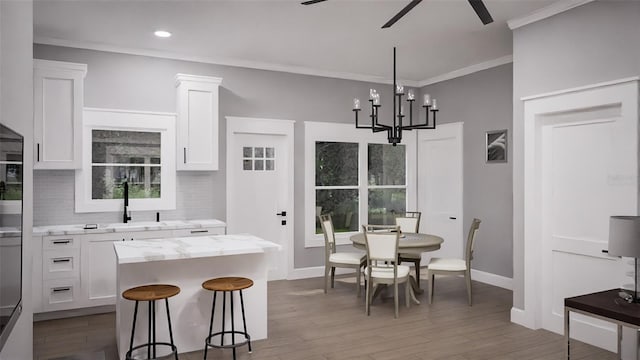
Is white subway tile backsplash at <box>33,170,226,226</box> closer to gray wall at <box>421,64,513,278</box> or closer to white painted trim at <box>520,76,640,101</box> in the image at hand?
gray wall at <box>421,64,513,278</box>

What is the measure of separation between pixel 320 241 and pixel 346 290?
1.03 metres

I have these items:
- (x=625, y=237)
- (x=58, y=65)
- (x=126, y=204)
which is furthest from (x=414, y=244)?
(x=58, y=65)

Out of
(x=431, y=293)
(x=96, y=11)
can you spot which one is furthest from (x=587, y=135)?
(x=96, y=11)

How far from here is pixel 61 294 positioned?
4.67 meters

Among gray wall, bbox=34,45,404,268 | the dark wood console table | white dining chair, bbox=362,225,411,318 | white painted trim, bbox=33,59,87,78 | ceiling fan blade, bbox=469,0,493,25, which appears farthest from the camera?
gray wall, bbox=34,45,404,268

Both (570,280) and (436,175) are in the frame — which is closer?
(570,280)

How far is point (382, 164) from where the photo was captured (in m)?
7.29

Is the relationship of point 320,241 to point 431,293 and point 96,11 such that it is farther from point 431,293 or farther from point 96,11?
point 96,11

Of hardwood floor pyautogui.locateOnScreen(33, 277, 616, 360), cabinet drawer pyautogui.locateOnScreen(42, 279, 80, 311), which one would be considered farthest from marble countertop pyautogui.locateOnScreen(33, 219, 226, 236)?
hardwood floor pyautogui.locateOnScreen(33, 277, 616, 360)

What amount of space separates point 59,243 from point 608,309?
4.71 meters

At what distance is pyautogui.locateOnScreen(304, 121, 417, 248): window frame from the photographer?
6625 millimetres

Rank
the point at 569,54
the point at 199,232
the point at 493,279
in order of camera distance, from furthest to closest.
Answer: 1. the point at 493,279
2. the point at 199,232
3. the point at 569,54

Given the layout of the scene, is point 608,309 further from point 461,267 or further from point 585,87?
point 461,267

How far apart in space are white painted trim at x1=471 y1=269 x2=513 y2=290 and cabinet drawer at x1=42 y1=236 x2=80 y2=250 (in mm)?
4933
